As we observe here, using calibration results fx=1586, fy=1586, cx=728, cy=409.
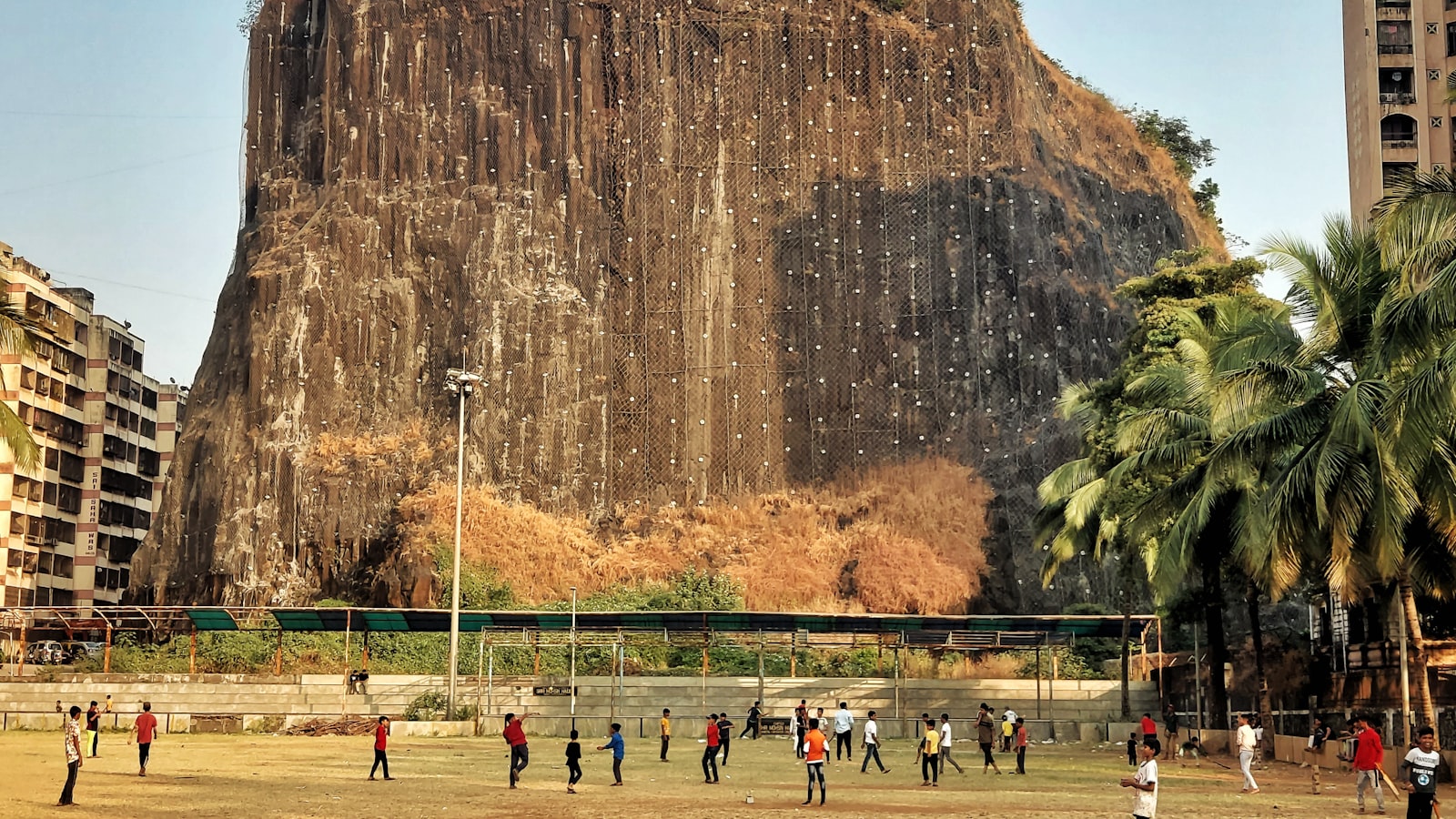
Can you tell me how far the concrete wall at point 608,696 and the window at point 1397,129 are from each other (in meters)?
30.4

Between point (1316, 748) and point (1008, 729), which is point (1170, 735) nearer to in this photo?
point (1008, 729)

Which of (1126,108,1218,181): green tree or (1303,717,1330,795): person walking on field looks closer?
(1303,717,1330,795): person walking on field

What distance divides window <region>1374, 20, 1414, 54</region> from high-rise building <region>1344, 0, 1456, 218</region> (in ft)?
0.12

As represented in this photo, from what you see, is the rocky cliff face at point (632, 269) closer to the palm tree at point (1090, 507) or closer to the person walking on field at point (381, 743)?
the palm tree at point (1090, 507)

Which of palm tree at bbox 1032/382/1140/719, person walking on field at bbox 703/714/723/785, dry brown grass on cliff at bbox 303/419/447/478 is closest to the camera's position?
person walking on field at bbox 703/714/723/785

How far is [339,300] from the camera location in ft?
205

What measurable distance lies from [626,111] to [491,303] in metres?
9.73

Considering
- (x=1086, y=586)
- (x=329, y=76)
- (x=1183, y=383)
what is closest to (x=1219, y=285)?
(x=1183, y=383)

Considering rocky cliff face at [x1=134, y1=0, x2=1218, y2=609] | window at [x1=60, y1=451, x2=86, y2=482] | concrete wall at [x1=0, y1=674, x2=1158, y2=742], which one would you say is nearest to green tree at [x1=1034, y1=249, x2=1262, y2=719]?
concrete wall at [x1=0, y1=674, x2=1158, y2=742]

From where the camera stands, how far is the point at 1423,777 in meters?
16.3

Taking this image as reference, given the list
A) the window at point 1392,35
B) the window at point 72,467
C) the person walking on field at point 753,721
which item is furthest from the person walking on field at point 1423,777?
the window at point 72,467

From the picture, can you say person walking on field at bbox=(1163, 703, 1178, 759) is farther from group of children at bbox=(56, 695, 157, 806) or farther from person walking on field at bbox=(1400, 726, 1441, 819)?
group of children at bbox=(56, 695, 157, 806)

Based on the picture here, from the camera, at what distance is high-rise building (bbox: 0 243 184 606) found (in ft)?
235

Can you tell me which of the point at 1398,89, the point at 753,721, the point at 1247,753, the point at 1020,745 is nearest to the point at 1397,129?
the point at 1398,89
